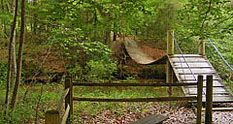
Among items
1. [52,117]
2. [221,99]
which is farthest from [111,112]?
[52,117]

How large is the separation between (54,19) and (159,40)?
7.54 meters

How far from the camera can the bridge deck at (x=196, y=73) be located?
478 cm

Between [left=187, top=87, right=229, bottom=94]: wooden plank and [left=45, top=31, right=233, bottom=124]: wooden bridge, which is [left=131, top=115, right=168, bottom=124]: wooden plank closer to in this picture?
[left=45, top=31, right=233, bottom=124]: wooden bridge

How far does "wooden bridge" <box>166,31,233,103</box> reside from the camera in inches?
190

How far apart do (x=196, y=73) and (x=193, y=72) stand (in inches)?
3.3

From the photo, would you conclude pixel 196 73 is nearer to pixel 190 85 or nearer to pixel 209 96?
pixel 190 85

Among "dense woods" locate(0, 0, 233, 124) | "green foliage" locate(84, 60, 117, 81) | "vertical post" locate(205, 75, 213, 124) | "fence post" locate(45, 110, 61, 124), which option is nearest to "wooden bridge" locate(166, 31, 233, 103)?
"dense woods" locate(0, 0, 233, 124)

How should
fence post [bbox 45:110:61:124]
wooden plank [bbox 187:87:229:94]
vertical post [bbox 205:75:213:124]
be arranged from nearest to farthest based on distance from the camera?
fence post [bbox 45:110:61:124] < vertical post [bbox 205:75:213:124] < wooden plank [bbox 187:87:229:94]

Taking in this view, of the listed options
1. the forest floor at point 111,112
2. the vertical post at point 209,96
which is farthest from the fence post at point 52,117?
the vertical post at point 209,96

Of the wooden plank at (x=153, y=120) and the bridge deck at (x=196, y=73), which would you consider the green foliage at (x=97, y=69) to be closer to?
the bridge deck at (x=196, y=73)

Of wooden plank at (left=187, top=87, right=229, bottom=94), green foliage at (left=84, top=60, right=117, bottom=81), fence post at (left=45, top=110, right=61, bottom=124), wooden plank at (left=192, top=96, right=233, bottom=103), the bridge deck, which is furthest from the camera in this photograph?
green foliage at (left=84, top=60, right=117, bottom=81)

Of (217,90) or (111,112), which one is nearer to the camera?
(111,112)

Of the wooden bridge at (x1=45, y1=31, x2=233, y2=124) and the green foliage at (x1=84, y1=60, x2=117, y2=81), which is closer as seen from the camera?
the wooden bridge at (x1=45, y1=31, x2=233, y2=124)

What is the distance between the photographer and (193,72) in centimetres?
562
